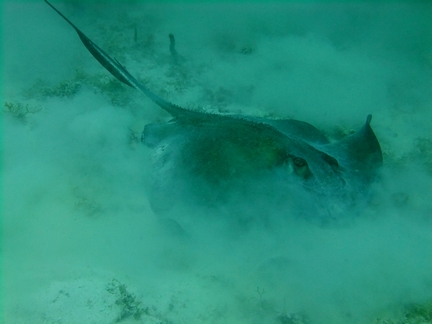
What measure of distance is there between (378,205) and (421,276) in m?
1.05

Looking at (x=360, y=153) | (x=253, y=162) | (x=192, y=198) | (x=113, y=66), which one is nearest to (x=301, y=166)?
(x=253, y=162)

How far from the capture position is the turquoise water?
3463mm

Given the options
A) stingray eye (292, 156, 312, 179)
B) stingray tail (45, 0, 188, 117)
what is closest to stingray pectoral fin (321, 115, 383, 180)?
stingray eye (292, 156, 312, 179)

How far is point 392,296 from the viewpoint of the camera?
11.9ft

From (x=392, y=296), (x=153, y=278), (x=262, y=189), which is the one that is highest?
(x=262, y=189)

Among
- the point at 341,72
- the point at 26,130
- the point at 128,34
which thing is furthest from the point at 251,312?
the point at 128,34

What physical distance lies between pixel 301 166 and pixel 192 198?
51.7 inches

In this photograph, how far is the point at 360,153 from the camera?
421 cm

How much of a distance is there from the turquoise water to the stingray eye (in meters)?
0.44

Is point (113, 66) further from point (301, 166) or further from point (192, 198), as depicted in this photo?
point (301, 166)

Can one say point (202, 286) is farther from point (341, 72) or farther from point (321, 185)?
point (341, 72)

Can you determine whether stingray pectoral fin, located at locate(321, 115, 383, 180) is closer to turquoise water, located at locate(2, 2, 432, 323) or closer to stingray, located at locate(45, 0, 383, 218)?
stingray, located at locate(45, 0, 383, 218)

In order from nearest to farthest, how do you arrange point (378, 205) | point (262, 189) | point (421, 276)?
1. point (262, 189)
2. point (421, 276)
3. point (378, 205)

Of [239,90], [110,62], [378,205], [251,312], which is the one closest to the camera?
[251,312]
